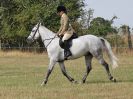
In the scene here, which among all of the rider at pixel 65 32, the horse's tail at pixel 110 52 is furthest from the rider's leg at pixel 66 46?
the horse's tail at pixel 110 52

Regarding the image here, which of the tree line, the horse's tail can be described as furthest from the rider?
the tree line

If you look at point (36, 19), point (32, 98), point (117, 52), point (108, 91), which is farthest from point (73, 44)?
point (36, 19)

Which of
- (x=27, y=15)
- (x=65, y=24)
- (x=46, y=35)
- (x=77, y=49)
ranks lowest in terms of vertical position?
(x=77, y=49)

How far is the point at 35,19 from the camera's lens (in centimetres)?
5066

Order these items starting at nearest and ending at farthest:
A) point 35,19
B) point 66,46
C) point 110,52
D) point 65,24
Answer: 1. point 65,24
2. point 66,46
3. point 110,52
4. point 35,19

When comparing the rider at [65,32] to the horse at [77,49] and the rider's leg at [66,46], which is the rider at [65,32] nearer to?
the rider's leg at [66,46]

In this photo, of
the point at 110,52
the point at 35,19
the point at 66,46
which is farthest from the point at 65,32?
Answer: the point at 35,19

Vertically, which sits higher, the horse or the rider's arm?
the rider's arm

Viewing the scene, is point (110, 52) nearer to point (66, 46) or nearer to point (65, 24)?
point (66, 46)

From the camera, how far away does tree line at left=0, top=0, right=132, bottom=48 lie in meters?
51.0

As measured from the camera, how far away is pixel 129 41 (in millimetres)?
46500

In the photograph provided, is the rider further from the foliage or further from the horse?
the foliage

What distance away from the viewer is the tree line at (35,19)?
167ft

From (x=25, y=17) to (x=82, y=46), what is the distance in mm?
32978
